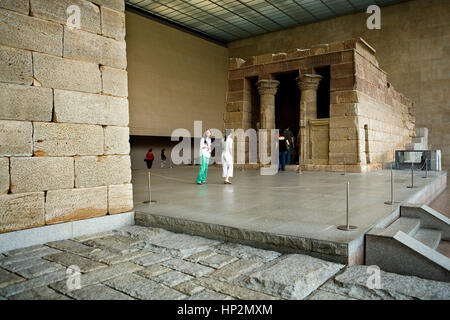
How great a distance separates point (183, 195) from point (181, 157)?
752 inches

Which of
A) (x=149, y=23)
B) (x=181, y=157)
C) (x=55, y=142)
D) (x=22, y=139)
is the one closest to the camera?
(x=22, y=139)

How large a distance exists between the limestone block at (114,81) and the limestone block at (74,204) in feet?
5.07

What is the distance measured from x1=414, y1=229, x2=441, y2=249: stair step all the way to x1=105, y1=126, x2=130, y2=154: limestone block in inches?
193

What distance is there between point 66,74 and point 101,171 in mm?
1509

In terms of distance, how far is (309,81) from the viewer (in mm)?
14180

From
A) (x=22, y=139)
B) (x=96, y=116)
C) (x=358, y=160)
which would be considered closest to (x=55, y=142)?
(x=22, y=139)

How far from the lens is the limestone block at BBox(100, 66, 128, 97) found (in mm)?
5438

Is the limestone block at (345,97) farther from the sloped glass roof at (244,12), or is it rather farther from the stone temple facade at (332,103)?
the sloped glass roof at (244,12)

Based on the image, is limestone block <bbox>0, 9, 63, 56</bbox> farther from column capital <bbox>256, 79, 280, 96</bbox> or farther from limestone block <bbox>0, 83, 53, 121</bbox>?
column capital <bbox>256, 79, 280, 96</bbox>

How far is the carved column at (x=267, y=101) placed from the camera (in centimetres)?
1517

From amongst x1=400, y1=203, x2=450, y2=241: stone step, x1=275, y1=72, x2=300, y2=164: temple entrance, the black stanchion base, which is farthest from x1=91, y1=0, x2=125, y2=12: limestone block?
x1=275, y1=72, x2=300, y2=164: temple entrance

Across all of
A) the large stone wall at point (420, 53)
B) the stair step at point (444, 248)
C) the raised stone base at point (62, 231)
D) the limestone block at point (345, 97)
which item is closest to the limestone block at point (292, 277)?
the stair step at point (444, 248)

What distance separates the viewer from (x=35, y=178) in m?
4.70
